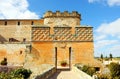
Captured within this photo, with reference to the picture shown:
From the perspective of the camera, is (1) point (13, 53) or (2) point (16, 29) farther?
(2) point (16, 29)

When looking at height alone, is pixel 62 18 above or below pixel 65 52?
above

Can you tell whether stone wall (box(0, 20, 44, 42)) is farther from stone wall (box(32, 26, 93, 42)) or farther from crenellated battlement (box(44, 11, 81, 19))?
stone wall (box(32, 26, 93, 42))

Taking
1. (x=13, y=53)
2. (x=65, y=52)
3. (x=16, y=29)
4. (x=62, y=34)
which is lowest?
(x=13, y=53)

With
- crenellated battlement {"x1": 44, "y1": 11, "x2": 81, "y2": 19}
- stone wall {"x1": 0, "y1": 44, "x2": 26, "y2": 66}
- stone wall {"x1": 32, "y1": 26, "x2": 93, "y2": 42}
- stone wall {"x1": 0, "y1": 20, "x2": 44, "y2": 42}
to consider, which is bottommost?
stone wall {"x1": 0, "y1": 44, "x2": 26, "y2": 66}

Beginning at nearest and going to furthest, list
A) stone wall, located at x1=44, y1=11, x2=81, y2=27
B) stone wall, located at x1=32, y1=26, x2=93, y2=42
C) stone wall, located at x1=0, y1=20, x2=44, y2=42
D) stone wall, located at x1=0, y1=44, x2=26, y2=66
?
stone wall, located at x1=32, y1=26, x2=93, y2=42 < stone wall, located at x1=44, y1=11, x2=81, y2=27 < stone wall, located at x1=0, y1=44, x2=26, y2=66 < stone wall, located at x1=0, y1=20, x2=44, y2=42

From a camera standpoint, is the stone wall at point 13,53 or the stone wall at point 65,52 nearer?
the stone wall at point 65,52

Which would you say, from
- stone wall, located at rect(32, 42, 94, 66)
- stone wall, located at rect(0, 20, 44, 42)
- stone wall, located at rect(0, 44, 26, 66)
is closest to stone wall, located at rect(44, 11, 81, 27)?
stone wall, located at rect(0, 44, 26, 66)

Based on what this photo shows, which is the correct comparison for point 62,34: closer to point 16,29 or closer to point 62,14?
point 62,14

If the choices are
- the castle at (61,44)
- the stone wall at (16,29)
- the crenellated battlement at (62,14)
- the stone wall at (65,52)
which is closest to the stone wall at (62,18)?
the crenellated battlement at (62,14)

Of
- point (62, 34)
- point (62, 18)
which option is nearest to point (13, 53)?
point (62, 18)

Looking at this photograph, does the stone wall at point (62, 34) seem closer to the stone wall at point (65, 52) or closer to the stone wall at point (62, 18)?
the stone wall at point (65, 52)

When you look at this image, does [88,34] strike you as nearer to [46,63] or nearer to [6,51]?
[46,63]

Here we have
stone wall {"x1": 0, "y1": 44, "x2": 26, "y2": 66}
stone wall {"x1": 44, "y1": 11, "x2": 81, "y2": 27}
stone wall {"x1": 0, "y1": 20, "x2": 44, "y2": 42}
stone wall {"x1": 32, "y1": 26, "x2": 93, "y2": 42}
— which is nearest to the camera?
stone wall {"x1": 32, "y1": 26, "x2": 93, "y2": 42}

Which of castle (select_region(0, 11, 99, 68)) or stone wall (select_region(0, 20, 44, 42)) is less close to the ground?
stone wall (select_region(0, 20, 44, 42))
